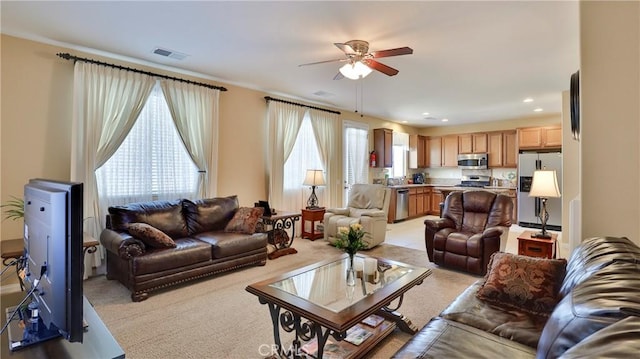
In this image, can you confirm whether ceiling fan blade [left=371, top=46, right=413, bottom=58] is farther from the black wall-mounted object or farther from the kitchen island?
the kitchen island

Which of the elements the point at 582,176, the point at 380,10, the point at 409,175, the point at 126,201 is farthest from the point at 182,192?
the point at 409,175

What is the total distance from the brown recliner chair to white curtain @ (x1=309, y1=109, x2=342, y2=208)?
263 cm

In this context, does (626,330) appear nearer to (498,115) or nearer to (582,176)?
(582,176)

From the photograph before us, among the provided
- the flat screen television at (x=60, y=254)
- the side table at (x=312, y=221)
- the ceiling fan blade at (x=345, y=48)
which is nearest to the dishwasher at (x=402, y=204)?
the side table at (x=312, y=221)

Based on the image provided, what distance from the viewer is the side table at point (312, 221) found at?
543cm

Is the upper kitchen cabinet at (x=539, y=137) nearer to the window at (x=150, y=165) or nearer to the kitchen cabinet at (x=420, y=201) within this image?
the kitchen cabinet at (x=420, y=201)

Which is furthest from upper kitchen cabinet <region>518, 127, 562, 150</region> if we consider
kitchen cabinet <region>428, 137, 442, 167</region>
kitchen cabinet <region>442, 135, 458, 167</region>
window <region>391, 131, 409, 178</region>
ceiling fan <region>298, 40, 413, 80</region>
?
ceiling fan <region>298, 40, 413, 80</region>

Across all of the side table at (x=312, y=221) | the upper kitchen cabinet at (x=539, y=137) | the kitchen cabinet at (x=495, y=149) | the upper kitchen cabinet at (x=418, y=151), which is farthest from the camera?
the upper kitchen cabinet at (x=418, y=151)

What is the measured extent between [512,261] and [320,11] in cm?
245

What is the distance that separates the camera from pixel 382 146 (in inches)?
298

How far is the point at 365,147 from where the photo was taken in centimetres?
745

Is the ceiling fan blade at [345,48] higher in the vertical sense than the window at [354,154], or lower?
higher

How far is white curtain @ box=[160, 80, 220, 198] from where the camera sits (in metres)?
4.17

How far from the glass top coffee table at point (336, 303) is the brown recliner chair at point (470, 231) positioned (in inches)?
57.4
